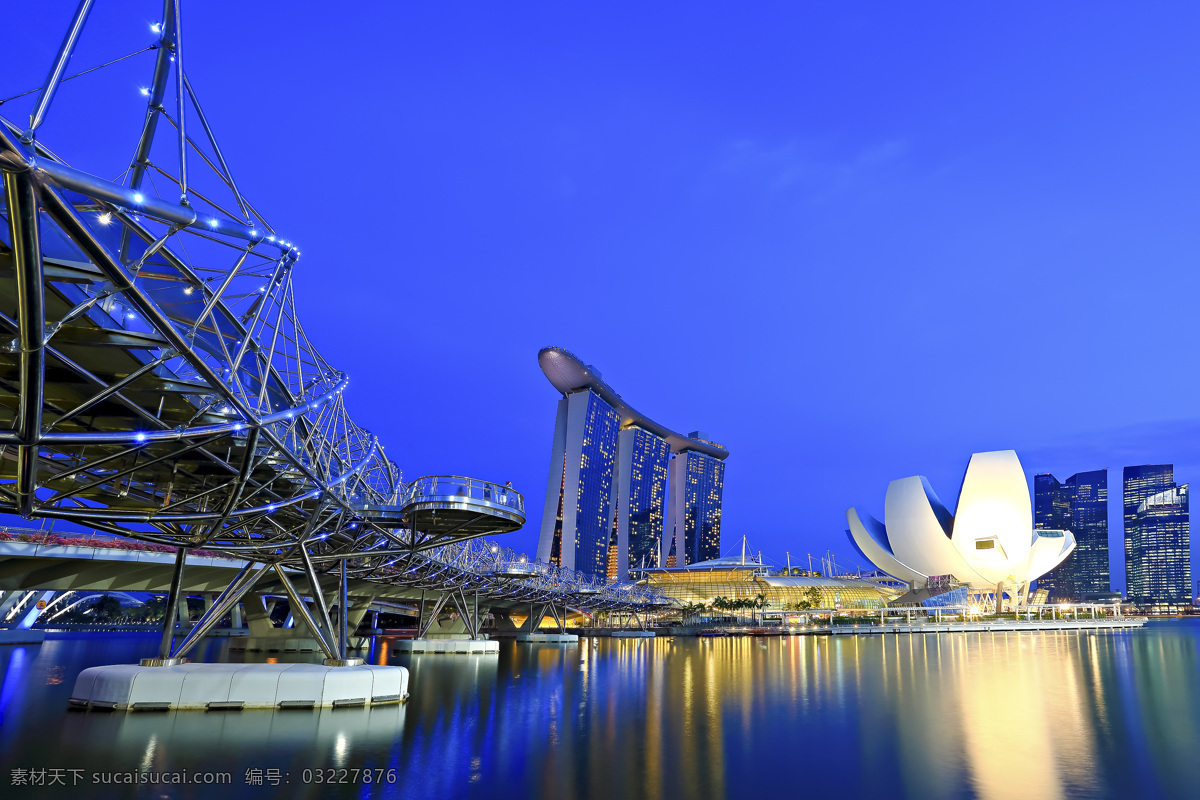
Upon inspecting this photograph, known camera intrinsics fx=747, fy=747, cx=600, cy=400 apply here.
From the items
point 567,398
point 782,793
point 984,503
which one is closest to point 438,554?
point 782,793

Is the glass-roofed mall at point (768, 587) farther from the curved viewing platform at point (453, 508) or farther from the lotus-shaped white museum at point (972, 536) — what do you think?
the curved viewing platform at point (453, 508)

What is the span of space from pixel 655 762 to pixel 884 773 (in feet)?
11.2

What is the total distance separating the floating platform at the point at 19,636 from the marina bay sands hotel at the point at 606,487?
84.9m

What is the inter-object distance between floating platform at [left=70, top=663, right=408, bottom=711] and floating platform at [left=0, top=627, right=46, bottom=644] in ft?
108

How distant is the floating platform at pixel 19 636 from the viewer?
134 feet

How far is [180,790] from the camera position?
30.3 ft

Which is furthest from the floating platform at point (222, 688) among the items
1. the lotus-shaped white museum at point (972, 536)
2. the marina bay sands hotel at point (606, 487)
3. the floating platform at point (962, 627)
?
the marina bay sands hotel at point (606, 487)

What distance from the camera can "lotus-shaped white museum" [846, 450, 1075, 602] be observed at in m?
99.1

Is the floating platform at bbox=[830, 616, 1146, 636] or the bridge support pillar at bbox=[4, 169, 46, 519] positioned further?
the floating platform at bbox=[830, 616, 1146, 636]

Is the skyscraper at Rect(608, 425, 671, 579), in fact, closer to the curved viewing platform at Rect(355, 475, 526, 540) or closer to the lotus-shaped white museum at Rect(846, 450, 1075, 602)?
the lotus-shaped white museum at Rect(846, 450, 1075, 602)

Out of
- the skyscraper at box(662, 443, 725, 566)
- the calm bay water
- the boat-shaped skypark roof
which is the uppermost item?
the boat-shaped skypark roof

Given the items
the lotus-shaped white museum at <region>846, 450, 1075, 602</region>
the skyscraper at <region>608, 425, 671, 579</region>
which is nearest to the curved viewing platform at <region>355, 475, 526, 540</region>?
the lotus-shaped white museum at <region>846, 450, 1075, 602</region>

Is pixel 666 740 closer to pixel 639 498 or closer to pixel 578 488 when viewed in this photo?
pixel 578 488

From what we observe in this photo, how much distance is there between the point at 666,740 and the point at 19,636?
146 ft
